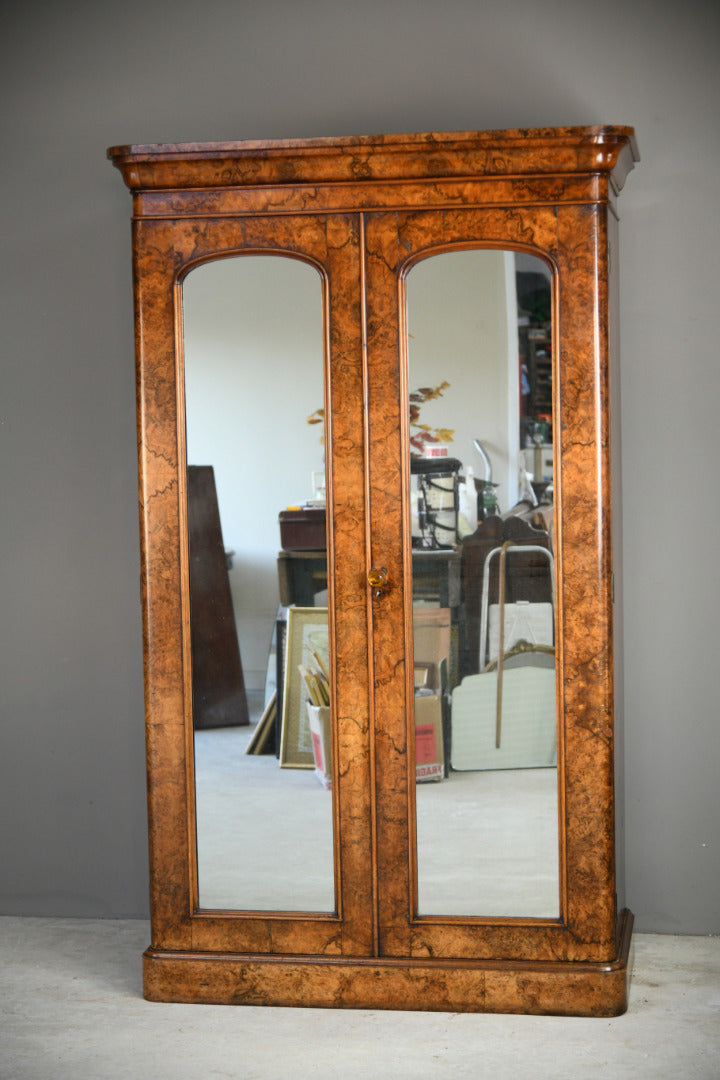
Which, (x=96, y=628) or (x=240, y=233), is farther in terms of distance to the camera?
(x=96, y=628)

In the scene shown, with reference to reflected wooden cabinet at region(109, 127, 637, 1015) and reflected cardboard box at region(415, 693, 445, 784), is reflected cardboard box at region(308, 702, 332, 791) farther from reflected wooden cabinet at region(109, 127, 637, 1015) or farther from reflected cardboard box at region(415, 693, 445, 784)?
reflected cardboard box at region(415, 693, 445, 784)

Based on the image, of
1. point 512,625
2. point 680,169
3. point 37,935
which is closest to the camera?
point 512,625

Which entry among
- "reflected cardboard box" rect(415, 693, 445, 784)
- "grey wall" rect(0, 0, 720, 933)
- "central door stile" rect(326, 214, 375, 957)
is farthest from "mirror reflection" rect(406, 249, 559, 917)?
"grey wall" rect(0, 0, 720, 933)

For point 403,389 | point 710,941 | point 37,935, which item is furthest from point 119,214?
point 710,941

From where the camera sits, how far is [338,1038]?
2613 mm

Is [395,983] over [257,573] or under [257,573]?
under

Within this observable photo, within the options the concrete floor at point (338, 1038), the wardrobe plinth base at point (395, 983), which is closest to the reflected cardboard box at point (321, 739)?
the wardrobe plinth base at point (395, 983)

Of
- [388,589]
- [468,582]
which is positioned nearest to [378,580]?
[388,589]

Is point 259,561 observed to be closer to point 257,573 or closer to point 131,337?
point 257,573

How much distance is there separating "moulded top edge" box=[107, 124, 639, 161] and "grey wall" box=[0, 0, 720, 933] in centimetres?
56

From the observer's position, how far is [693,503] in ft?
10.2

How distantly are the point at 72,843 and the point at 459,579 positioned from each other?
1.55m

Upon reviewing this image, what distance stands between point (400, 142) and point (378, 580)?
3.30ft

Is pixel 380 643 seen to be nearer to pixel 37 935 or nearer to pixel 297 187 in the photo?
pixel 297 187
